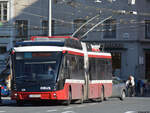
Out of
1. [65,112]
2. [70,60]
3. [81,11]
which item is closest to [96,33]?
[81,11]

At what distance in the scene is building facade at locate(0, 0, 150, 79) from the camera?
48781 mm

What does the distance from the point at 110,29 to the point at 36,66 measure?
28354 mm

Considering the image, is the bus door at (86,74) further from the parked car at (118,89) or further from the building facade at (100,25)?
the building facade at (100,25)

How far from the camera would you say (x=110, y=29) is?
162 ft

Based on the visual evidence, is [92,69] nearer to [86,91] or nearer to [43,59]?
[86,91]

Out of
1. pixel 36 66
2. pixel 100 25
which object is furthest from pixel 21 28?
pixel 36 66

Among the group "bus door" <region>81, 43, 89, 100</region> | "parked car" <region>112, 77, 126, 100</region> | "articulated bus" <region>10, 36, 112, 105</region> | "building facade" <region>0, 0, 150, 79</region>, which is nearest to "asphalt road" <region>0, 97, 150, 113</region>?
"articulated bus" <region>10, 36, 112, 105</region>

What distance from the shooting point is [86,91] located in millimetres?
25266

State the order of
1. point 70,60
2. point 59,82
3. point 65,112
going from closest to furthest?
1. point 65,112
2. point 59,82
3. point 70,60

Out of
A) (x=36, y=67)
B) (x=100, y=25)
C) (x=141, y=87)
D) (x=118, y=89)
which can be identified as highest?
(x=100, y=25)

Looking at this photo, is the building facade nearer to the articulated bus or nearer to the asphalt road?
the articulated bus

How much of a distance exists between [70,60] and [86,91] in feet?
9.87

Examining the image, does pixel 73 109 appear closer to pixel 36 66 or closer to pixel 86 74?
pixel 36 66

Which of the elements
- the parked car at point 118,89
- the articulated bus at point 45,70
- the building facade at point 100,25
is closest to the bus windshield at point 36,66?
the articulated bus at point 45,70
